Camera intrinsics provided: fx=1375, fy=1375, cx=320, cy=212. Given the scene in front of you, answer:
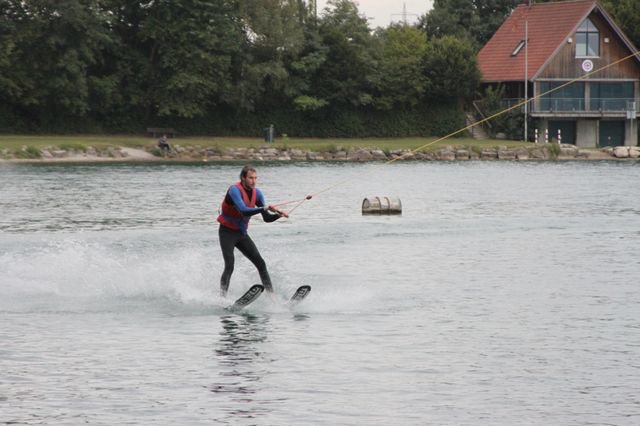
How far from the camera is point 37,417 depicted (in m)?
13.4

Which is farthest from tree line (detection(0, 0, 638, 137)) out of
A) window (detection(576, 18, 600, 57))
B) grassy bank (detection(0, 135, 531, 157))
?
window (detection(576, 18, 600, 57))

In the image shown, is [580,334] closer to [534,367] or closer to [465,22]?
[534,367]

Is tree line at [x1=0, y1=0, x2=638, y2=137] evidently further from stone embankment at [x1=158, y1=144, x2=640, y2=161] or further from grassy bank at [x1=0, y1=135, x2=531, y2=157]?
stone embankment at [x1=158, y1=144, x2=640, y2=161]

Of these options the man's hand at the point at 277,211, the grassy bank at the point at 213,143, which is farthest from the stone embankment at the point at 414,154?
the man's hand at the point at 277,211

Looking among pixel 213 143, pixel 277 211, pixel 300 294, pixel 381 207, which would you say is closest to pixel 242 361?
pixel 277 211

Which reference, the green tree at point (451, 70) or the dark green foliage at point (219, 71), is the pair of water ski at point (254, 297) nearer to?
the dark green foliage at point (219, 71)

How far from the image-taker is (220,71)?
7550cm

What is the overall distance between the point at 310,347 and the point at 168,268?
749 centimetres

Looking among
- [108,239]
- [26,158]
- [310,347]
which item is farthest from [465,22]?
[310,347]

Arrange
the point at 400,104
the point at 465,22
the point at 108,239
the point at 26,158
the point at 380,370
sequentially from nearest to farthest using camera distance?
the point at 380,370 → the point at 108,239 → the point at 26,158 → the point at 400,104 → the point at 465,22

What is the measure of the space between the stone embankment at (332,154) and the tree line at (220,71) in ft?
12.5

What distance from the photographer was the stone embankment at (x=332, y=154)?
6844 cm

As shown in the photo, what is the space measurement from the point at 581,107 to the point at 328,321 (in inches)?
2658

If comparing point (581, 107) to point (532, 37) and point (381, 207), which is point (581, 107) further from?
point (381, 207)
